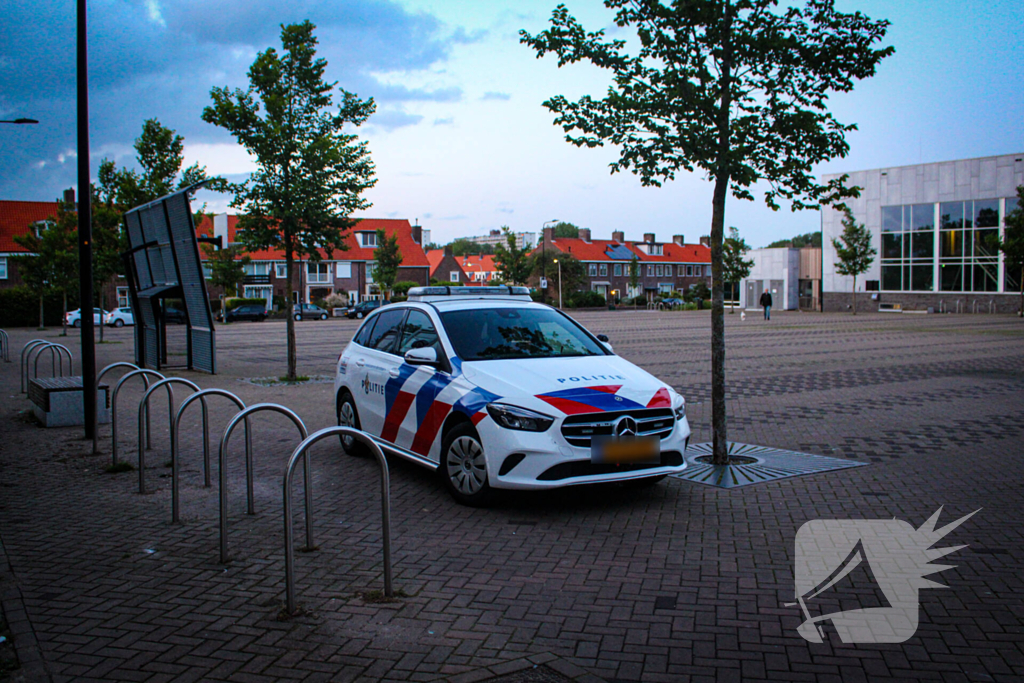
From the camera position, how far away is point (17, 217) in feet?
193

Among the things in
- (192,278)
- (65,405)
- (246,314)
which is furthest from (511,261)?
(65,405)

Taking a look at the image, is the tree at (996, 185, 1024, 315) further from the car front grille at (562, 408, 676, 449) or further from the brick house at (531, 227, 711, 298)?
the brick house at (531, 227, 711, 298)

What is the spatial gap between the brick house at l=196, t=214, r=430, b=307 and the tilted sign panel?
157 feet

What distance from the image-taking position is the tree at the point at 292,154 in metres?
14.4

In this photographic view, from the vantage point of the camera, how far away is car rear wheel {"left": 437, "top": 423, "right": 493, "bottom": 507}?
234 inches

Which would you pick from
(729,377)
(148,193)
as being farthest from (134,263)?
(729,377)

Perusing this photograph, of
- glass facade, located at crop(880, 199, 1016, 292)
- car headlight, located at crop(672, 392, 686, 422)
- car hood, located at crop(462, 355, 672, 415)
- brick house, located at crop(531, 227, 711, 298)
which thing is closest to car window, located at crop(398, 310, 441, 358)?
car hood, located at crop(462, 355, 672, 415)

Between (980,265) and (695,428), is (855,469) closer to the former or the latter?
(695,428)

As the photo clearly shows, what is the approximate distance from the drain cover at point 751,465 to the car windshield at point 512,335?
153 cm

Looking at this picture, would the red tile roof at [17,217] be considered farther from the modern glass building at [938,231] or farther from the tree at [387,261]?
the modern glass building at [938,231]

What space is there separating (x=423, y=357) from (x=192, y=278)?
11.8 meters

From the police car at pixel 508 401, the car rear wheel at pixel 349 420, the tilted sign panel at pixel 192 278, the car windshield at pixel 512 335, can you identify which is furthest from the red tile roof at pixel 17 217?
the car windshield at pixel 512 335

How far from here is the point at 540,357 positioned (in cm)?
674

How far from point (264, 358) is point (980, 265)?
42.3 metres
